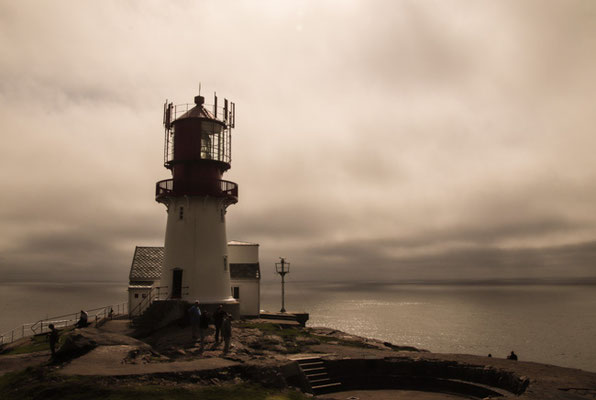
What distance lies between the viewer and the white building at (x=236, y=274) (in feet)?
131

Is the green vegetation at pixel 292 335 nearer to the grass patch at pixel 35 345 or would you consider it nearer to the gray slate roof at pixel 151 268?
the gray slate roof at pixel 151 268

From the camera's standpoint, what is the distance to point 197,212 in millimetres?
31359

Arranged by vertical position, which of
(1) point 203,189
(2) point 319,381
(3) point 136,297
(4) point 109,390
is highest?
(1) point 203,189

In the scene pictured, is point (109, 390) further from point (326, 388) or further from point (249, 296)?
point (249, 296)

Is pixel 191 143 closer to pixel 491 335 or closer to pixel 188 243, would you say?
pixel 188 243

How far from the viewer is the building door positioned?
30352 millimetres

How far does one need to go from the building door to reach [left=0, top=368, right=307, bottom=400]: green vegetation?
14737mm

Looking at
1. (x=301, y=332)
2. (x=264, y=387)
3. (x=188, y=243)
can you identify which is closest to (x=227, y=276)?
(x=188, y=243)

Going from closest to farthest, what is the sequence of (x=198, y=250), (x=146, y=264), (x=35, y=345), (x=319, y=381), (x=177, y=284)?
1. (x=319, y=381)
2. (x=35, y=345)
3. (x=177, y=284)
4. (x=198, y=250)
5. (x=146, y=264)

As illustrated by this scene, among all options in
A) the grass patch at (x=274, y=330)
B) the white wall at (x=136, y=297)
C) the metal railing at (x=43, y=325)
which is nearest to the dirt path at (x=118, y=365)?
the metal railing at (x=43, y=325)

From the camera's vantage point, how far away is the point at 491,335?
75.0m

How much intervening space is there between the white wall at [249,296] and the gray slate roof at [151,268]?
0.50 m

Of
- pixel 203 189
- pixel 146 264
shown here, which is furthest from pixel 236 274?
pixel 203 189

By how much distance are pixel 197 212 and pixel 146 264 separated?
13.5 metres
